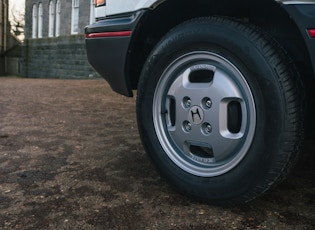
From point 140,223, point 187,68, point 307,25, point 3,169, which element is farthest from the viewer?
point 3,169

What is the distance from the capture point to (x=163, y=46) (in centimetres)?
214

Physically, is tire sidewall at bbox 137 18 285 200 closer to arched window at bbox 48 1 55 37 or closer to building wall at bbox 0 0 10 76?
arched window at bbox 48 1 55 37

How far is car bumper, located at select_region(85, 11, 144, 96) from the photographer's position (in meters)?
2.34

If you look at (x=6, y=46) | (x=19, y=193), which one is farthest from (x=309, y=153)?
(x=6, y=46)

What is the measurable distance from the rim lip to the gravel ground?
0.68 feet

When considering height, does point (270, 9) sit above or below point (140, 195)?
above

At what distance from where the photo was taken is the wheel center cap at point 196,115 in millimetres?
1999

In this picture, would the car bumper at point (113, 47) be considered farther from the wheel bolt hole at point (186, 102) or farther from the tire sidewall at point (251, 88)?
the wheel bolt hole at point (186, 102)

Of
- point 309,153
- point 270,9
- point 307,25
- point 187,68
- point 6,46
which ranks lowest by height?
point 309,153

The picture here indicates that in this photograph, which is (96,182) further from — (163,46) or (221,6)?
(221,6)

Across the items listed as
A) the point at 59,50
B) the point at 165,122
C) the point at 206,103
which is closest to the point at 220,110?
the point at 206,103

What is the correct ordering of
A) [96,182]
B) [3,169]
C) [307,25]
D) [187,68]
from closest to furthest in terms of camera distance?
[307,25]
[187,68]
[96,182]
[3,169]

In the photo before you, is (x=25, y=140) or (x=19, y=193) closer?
(x=19, y=193)

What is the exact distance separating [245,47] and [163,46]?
0.53 m
